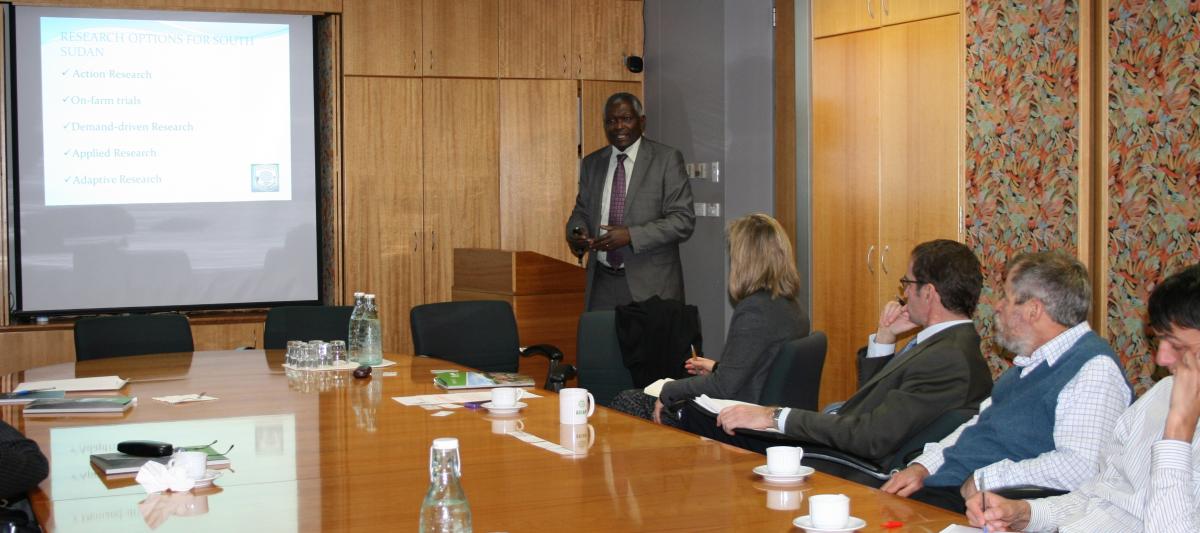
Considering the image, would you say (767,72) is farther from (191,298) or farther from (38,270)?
(38,270)

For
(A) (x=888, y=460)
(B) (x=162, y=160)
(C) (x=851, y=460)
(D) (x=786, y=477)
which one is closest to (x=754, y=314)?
(A) (x=888, y=460)

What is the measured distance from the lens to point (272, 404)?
12.4 feet

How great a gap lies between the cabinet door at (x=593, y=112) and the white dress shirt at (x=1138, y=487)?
5949 mm

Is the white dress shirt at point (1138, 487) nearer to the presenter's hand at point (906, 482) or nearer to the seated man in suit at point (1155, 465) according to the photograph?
the seated man in suit at point (1155, 465)

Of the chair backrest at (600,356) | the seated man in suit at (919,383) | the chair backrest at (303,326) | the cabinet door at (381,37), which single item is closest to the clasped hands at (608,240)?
the chair backrest at (600,356)

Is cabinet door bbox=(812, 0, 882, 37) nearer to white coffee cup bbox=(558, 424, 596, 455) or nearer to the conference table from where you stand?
the conference table

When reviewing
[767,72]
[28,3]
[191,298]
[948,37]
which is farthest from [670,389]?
[28,3]

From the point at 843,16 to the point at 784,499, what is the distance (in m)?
4.85

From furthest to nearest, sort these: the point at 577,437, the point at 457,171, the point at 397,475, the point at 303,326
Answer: the point at 457,171, the point at 303,326, the point at 577,437, the point at 397,475

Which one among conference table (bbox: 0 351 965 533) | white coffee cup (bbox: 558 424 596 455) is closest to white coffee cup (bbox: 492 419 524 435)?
conference table (bbox: 0 351 965 533)

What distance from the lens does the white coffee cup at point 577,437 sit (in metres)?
3.01

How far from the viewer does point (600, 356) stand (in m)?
5.39

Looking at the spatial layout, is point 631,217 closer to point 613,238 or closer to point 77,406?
point 613,238

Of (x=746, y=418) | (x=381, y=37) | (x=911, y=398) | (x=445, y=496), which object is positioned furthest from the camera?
(x=381, y=37)
